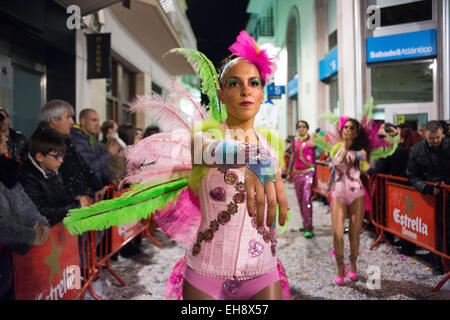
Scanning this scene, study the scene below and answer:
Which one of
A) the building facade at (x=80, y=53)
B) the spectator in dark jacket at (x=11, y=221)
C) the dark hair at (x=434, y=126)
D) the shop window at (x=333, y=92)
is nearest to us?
the spectator in dark jacket at (x=11, y=221)

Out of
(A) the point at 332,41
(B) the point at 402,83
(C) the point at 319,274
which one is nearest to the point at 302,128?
(C) the point at 319,274

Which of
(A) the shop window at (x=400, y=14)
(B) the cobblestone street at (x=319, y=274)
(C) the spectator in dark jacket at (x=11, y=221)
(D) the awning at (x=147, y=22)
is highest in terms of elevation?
(D) the awning at (x=147, y=22)

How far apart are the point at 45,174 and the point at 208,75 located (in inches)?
59.0

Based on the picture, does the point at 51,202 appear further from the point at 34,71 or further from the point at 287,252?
the point at 34,71

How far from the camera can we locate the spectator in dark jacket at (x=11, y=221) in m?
1.74

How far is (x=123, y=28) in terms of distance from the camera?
7.99 meters

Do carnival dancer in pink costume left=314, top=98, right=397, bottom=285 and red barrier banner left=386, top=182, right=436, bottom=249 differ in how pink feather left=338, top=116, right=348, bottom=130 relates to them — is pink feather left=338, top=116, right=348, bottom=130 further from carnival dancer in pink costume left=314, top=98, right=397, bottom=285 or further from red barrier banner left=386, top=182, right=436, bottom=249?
red barrier banner left=386, top=182, right=436, bottom=249

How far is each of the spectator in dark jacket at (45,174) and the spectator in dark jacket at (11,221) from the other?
0.21m

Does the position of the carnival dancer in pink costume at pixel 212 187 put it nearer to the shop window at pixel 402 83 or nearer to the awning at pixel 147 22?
the awning at pixel 147 22

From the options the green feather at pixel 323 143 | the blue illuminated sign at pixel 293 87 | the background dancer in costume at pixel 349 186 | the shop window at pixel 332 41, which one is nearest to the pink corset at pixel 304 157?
the green feather at pixel 323 143

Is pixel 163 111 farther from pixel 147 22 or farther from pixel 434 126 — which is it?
pixel 147 22

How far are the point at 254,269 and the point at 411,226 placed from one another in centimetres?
340

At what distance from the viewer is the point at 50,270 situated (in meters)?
2.11
